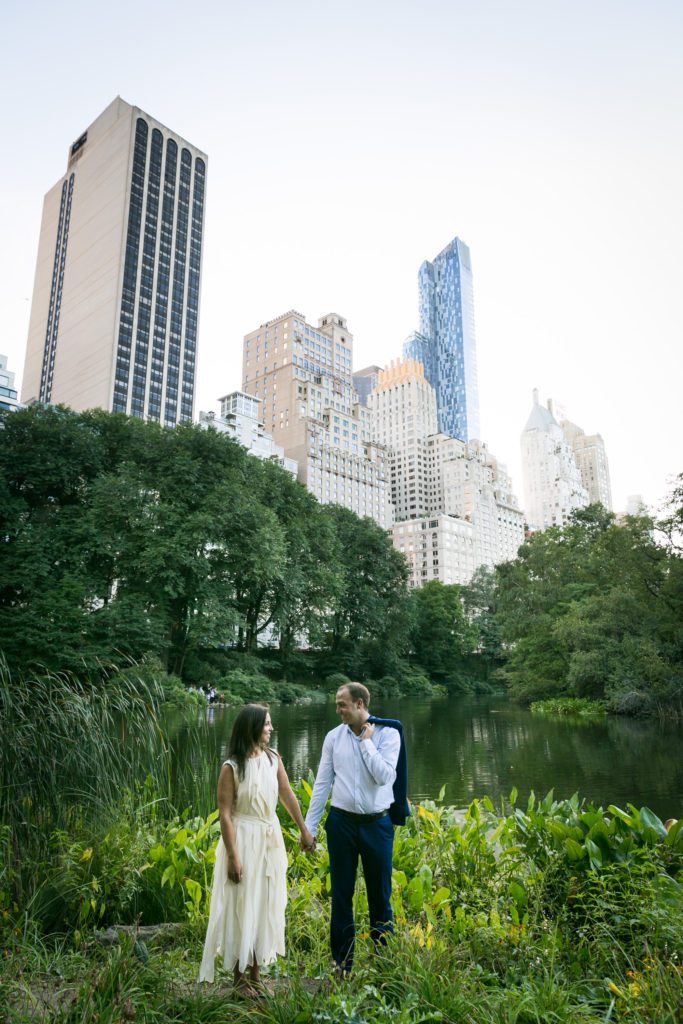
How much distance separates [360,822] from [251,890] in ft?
2.18

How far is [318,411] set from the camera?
336 ft

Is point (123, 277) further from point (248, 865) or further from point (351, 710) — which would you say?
point (248, 865)

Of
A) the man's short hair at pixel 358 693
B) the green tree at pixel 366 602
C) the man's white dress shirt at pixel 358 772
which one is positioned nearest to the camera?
the man's white dress shirt at pixel 358 772

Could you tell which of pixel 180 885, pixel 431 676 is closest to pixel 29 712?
pixel 180 885

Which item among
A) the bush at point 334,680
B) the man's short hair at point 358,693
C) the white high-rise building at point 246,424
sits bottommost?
the man's short hair at point 358,693

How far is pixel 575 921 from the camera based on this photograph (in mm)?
4043

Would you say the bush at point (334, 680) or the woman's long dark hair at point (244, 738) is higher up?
the bush at point (334, 680)

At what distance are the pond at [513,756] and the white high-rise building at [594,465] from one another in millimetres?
162218

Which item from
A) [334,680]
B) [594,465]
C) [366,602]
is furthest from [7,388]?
[594,465]

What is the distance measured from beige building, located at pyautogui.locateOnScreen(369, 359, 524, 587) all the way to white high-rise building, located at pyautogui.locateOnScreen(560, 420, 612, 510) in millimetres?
37087

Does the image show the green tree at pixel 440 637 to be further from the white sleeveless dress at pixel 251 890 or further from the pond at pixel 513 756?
the white sleeveless dress at pixel 251 890

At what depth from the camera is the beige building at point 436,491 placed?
113 meters

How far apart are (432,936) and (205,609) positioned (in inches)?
1004

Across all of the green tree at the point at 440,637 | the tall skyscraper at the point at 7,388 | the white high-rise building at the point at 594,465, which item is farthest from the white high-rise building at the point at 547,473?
the tall skyscraper at the point at 7,388
